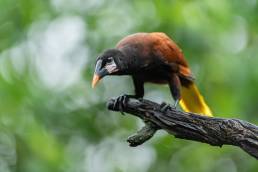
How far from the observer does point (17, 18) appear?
19.7ft

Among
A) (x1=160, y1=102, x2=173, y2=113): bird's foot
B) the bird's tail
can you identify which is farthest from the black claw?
the bird's tail

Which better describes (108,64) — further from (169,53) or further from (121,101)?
(169,53)

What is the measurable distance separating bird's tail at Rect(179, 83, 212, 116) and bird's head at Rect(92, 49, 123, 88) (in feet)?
3.53

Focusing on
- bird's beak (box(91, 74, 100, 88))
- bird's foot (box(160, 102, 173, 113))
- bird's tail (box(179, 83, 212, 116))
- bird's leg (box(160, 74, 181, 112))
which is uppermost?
bird's beak (box(91, 74, 100, 88))

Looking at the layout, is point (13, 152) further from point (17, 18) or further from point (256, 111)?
point (256, 111)

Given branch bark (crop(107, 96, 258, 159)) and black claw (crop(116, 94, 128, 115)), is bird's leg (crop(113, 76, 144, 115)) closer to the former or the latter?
black claw (crop(116, 94, 128, 115))

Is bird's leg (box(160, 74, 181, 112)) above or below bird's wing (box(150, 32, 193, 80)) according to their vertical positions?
below

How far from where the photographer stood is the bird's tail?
5.32 m

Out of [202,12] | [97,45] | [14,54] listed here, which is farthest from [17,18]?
[202,12]

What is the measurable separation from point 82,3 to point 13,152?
1.32 metres

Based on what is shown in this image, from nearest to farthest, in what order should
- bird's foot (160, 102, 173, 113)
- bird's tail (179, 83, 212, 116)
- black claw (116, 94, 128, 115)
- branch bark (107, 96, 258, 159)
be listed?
1. branch bark (107, 96, 258, 159)
2. bird's foot (160, 102, 173, 113)
3. black claw (116, 94, 128, 115)
4. bird's tail (179, 83, 212, 116)

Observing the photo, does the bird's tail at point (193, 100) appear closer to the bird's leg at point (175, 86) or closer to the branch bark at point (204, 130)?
the bird's leg at point (175, 86)

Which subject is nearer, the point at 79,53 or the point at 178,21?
the point at 178,21

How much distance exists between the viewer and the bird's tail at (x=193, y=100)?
5.32m
